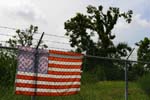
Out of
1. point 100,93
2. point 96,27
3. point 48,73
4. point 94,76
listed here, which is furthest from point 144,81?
point 96,27

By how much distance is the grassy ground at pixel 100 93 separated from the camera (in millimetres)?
10305

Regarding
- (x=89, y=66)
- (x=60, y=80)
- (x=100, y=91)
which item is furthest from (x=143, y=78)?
(x=60, y=80)

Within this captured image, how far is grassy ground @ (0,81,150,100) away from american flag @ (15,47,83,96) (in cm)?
112

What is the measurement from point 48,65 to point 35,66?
379 mm

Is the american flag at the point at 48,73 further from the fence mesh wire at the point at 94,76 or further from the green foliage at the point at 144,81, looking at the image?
the green foliage at the point at 144,81

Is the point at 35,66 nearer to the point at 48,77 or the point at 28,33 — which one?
the point at 48,77

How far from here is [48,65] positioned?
9.26m

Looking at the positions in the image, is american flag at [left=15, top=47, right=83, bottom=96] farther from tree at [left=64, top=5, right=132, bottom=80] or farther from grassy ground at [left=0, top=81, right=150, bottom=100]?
tree at [left=64, top=5, right=132, bottom=80]

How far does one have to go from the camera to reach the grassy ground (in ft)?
33.8

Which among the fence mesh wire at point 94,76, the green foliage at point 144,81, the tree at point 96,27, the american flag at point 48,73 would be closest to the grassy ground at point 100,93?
the fence mesh wire at point 94,76

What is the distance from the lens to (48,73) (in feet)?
30.2

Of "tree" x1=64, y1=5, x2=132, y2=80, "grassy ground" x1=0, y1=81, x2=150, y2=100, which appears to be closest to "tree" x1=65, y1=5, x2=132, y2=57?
"tree" x1=64, y1=5, x2=132, y2=80

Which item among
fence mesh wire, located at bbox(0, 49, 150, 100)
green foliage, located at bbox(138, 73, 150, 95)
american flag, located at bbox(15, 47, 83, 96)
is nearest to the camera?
american flag, located at bbox(15, 47, 83, 96)

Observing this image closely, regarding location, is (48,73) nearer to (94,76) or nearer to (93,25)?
(94,76)
